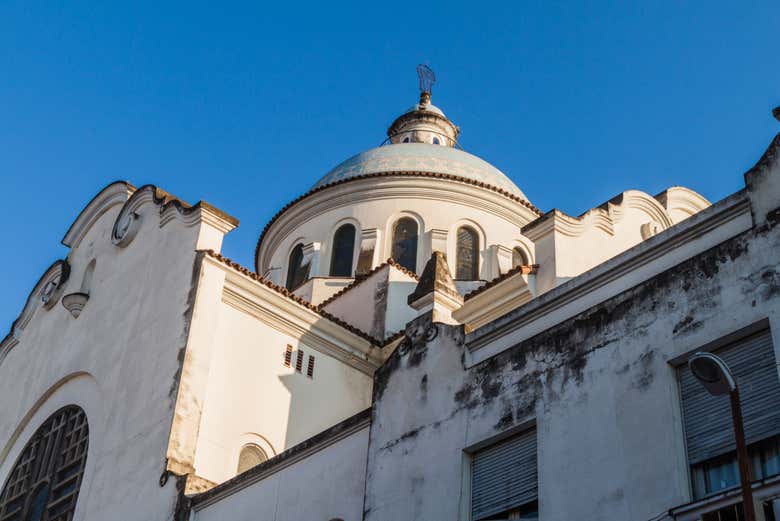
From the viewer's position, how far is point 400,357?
15391mm

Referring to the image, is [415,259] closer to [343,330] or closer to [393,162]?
[393,162]

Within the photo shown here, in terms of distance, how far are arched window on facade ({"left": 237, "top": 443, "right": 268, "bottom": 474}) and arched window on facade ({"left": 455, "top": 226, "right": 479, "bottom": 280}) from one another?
33.1ft

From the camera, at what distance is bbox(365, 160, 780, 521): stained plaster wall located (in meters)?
11.4

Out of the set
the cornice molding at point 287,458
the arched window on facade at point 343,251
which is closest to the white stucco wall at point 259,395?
the cornice molding at point 287,458

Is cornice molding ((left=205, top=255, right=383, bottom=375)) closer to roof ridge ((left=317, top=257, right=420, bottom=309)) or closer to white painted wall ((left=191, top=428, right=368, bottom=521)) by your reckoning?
roof ridge ((left=317, top=257, right=420, bottom=309))

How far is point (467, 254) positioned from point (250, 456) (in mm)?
11215

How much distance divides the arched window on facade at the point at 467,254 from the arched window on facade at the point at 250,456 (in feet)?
33.1

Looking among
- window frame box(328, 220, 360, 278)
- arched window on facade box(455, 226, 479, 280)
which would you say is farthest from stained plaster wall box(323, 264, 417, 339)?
arched window on facade box(455, 226, 479, 280)

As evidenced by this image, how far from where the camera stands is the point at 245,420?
20047 millimetres

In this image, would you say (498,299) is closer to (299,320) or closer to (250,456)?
(299,320)

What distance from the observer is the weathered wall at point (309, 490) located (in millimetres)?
15242

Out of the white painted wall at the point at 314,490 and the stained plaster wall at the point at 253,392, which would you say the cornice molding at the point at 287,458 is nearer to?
the white painted wall at the point at 314,490

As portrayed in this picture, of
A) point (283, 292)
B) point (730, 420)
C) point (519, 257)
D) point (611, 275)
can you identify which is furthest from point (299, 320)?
point (730, 420)

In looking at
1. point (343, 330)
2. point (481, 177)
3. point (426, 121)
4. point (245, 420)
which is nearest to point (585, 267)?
point (343, 330)
